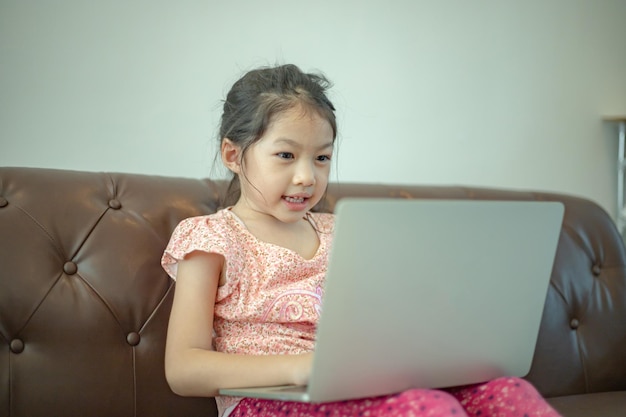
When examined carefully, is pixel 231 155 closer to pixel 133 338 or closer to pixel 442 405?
pixel 133 338

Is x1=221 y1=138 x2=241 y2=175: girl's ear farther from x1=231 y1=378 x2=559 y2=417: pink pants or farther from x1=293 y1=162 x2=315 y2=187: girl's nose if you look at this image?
x1=231 y1=378 x2=559 y2=417: pink pants

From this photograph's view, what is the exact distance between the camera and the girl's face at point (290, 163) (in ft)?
4.26

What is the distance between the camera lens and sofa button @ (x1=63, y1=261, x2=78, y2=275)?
1.37 metres

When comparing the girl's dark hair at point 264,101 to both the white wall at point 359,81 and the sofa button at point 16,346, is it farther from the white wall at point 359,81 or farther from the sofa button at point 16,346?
the white wall at point 359,81

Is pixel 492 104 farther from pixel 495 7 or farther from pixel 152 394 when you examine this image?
pixel 152 394

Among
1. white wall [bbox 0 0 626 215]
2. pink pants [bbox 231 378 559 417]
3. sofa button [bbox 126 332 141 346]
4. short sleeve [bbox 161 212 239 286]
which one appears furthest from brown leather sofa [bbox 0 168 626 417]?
white wall [bbox 0 0 626 215]

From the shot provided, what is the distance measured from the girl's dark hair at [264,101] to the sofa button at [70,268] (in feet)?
1.23

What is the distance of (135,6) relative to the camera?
2.00 meters

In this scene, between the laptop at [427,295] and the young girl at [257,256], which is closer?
the laptop at [427,295]

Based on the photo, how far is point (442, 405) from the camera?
2.99ft

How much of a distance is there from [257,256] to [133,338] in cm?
30

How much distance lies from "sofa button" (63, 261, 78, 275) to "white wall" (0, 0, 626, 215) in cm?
62

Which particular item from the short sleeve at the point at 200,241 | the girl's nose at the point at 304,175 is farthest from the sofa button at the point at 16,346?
the girl's nose at the point at 304,175

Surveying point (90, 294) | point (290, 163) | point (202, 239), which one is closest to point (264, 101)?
point (290, 163)
